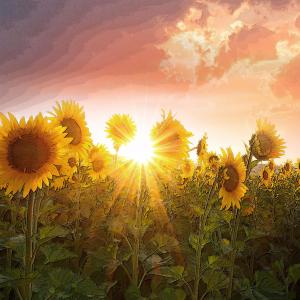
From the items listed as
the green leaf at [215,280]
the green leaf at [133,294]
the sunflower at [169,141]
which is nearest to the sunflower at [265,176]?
the sunflower at [169,141]

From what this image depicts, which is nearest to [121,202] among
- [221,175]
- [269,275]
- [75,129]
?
[75,129]

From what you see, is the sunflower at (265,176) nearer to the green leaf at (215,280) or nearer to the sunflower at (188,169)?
the sunflower at (188,169)

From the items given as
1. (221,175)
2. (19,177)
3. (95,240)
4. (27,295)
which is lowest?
(27,295)

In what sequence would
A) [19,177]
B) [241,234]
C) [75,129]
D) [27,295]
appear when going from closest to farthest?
[27,295] < [19,177] < [75,129] < [241,234]

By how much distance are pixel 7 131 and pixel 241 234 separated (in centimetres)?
520

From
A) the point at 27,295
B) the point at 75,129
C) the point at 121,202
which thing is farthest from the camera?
the point at 121,202

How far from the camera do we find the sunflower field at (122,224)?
2945 mm

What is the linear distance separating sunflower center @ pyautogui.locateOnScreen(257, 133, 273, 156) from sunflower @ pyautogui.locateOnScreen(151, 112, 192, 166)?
1.09 m

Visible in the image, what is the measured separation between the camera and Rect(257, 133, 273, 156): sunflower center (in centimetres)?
528

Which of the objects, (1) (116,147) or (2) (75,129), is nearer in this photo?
(2) (75,129)

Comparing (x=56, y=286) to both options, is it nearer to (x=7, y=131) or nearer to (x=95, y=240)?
(x=7, y=131)

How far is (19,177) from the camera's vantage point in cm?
303

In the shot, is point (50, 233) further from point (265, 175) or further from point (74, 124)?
point (265, 175)

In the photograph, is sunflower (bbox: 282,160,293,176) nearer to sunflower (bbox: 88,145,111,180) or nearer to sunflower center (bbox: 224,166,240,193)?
sunflower (bbox: 88,145,111,180)
